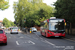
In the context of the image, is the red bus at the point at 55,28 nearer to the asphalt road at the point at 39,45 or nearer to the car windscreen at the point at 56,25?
the car windscreen at the point at 56,25

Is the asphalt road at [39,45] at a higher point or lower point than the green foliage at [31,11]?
lower

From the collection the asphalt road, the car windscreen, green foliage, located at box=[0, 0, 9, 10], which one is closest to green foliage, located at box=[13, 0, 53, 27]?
green foliage, located at box=[0, 0, 9, 10]

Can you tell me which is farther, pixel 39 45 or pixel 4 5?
pixel 4 5

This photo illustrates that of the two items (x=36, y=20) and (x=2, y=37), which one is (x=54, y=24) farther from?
(x=36, y=20)

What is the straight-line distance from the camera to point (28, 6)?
210ft

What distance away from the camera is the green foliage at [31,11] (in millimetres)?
56531

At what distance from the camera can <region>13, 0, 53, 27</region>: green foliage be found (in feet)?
185

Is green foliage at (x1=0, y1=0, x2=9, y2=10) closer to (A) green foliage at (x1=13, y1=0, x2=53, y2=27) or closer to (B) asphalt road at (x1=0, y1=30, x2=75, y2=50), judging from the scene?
(B) asphalt road at (x1=0, y1=30, x2=75, y2=50)

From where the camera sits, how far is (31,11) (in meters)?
59.4

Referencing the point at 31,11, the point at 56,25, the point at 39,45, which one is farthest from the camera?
the point at 31,11

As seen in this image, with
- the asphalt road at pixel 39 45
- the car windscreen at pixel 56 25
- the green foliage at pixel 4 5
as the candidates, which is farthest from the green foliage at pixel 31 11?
the asphalt road at pixel 39 45

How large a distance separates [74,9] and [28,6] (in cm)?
4491

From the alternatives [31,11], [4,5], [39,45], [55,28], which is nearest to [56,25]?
[55,28]

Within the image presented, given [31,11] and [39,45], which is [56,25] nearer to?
[39,45]
